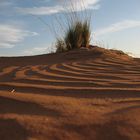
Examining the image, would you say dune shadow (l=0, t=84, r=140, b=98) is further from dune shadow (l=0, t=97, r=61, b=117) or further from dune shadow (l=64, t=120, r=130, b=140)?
dune shadow (l=64, t=120, r=130, b=140)

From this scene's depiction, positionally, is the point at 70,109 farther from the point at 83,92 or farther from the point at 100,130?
the point at 83,92

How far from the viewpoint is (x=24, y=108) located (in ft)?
6.91

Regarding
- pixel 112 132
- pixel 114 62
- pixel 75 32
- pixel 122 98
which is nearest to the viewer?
pixel 112 132

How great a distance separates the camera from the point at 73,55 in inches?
238

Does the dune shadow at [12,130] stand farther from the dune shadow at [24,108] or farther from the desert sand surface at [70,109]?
the dune shadow at [24,108]

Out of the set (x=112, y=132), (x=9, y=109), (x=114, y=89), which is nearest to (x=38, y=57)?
(x=114, y=89)

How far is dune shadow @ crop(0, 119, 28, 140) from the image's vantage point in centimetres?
167

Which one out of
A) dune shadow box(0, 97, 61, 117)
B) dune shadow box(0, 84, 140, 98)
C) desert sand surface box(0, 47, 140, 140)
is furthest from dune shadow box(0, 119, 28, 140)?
dune shadow box(0, 84, 140, 98)

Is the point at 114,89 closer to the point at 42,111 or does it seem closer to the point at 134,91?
the point at 134,91

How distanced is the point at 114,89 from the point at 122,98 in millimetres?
296

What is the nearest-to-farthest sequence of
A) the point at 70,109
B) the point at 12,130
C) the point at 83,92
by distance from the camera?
the point at 12,130
the point at 70,109
the point at 83,92

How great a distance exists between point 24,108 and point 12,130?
0.37 m

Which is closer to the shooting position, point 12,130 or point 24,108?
point 12,130

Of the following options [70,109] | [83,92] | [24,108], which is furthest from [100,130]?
[83,92]
